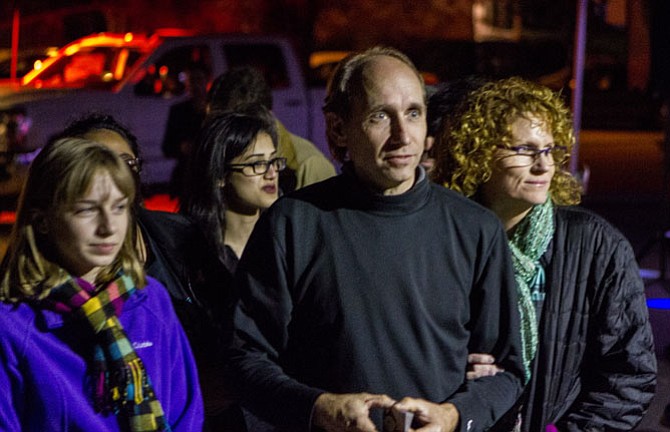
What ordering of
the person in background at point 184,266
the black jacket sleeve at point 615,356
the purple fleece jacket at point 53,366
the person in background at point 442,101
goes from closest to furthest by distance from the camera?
the purple fleece jacket at point 53,366, the black jacket sleeve at point 615,356, the person in background at point 184,266, the person in background at point 442,101

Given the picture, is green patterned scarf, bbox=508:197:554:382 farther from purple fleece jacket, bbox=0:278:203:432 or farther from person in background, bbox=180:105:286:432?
person in background, bbox=180:105:286:432

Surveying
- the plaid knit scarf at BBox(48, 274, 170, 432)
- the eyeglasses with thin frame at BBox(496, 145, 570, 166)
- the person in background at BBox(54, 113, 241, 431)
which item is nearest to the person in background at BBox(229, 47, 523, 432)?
the plaid knit scarf at BBox(48, 274, 170, 432)

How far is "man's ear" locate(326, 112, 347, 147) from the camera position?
121 inches

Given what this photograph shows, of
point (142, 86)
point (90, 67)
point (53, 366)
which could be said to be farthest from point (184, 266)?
point (90, 67)

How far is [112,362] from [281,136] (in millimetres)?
3024

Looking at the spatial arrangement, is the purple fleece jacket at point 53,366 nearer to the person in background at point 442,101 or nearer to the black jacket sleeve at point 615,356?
the black jacket sleeve at point 615,356

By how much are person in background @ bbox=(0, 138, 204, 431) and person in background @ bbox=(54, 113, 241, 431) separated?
2.23 feet

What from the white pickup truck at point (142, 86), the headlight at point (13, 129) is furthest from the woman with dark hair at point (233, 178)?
the headlight at point (13, 129)

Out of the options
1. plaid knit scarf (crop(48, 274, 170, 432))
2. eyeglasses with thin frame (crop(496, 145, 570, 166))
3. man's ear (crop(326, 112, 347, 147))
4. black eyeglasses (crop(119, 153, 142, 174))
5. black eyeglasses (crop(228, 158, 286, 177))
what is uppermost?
man's ear (crop(326, 112, 347, 147))

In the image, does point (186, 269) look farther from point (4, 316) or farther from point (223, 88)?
point (223, 88)

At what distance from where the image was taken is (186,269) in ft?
Answer: 13.2

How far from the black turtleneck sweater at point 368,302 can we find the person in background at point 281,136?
2.62 metres

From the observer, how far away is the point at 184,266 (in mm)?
4039

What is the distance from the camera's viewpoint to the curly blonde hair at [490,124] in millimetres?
3551
